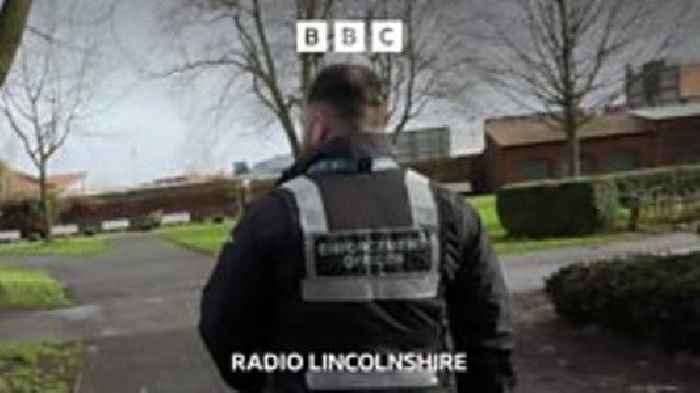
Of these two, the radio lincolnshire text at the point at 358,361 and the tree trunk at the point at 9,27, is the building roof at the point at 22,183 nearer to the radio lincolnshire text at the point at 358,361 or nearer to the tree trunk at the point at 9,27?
the tree trunk at the point at 9,27

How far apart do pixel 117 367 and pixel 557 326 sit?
4.39 m

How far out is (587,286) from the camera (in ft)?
34.0

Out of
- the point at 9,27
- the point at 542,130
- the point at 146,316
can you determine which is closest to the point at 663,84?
the point at 542,130

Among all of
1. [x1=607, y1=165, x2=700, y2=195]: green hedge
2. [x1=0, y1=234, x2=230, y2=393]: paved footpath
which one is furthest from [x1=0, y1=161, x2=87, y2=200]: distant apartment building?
[x1=607, y1=165, x2=700, y2=195]: green hedge

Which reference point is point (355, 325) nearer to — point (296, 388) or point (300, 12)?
point (296, 388)

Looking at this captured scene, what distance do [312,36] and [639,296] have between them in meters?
4.10

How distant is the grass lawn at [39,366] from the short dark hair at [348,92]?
717 cm

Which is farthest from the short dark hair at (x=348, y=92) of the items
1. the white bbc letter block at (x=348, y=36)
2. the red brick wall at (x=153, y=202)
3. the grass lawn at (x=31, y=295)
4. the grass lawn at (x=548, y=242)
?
the red brick wall at (x=153, y=202)

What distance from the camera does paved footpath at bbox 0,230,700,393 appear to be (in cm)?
1016

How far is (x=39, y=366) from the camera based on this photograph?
11.0 meters

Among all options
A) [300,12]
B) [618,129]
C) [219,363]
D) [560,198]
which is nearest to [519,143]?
[618,129]

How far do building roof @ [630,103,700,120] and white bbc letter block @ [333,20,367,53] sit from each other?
174ft

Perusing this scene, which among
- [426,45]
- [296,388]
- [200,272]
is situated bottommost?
[200,272]

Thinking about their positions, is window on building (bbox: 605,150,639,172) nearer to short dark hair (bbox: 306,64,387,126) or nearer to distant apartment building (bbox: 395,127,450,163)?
distant apartment building (bbox: 395,127,450,163)
